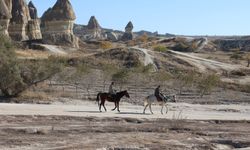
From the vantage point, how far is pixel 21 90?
3219cm

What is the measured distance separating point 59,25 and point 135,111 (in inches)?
2505

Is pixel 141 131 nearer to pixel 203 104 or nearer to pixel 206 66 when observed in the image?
pixel 203 104

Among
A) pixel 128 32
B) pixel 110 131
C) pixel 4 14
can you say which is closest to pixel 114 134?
pixel 110 131

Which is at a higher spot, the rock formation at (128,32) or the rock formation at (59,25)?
the rock formation at (128,32)

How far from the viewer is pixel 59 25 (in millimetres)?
90438

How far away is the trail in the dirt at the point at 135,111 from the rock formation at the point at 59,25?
185 ft

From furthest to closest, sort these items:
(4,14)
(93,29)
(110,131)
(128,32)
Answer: (93,29) < (128,32) < (4,14) < (110,131)

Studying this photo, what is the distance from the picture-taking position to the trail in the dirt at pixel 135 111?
25094 millimetres

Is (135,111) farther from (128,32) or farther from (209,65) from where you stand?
(128,32)

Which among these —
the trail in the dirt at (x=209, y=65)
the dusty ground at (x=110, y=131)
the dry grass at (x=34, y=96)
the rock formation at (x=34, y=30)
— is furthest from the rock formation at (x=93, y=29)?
the dusty ground at (x=110, y=131)

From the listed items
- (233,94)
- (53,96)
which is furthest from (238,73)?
(53,96)

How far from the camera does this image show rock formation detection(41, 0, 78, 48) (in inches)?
3492

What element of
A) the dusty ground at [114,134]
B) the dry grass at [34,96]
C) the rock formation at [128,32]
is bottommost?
the dusty ground at [114,134]

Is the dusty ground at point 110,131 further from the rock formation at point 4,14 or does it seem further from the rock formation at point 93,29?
the rock formation at point 93,29
